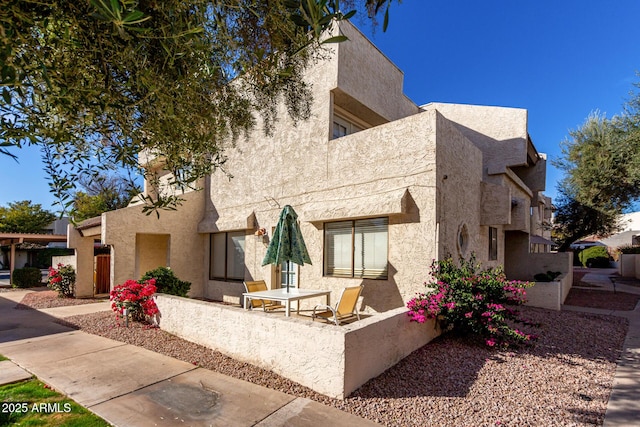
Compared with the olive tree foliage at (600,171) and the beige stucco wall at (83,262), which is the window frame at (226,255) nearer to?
the beige stucco wall at (83,262)

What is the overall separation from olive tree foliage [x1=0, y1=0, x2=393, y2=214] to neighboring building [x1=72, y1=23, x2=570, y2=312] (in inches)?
65.3

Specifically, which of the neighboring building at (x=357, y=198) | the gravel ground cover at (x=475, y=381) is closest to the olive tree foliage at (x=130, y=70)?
the neighboring building at (x=357, y=198)

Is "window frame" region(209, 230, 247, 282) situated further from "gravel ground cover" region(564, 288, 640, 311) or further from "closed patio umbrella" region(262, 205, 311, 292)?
"gravel ground cover" region(564, 288, 640, 311)

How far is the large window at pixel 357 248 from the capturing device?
8859 mm

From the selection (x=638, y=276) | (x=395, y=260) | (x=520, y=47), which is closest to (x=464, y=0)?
(x=520, y=47)

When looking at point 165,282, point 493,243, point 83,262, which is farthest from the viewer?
point 83,262

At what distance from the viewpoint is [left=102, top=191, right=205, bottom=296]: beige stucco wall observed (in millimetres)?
12102

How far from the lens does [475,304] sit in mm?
6785

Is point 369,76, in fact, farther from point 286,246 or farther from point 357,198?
point 286,246

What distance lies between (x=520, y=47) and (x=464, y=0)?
543 cm

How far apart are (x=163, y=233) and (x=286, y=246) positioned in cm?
716

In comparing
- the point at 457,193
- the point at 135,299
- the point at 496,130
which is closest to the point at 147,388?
the point at 135,299

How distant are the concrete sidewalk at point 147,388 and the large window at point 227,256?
18.2 ft

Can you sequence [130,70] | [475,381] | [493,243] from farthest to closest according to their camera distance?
[493,243]
[475,381]
[130,70]
